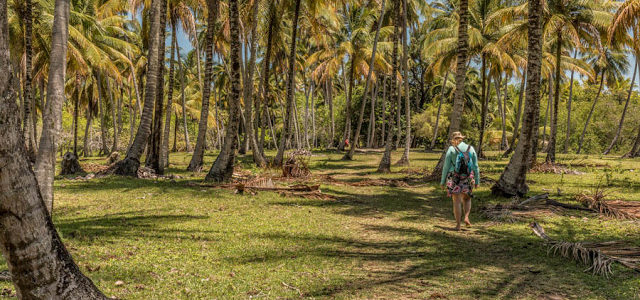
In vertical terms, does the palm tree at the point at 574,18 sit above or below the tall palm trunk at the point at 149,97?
above

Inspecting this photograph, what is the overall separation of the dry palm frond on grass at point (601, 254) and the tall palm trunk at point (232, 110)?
9.08 m

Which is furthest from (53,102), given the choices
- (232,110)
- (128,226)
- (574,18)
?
(574,18)

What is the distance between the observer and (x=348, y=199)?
1098 centimetres

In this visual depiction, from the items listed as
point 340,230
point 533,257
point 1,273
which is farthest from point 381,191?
point 1,273

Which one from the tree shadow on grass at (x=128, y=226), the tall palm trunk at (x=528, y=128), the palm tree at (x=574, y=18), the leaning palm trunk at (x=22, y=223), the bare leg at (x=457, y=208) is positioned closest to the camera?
the leaning palm trunk at (x=22, y=223)

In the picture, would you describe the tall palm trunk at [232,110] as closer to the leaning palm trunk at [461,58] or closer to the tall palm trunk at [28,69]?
the tall palm trunk at [28,69]

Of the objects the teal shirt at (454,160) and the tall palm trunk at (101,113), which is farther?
the tall palm trunk at (101,113)

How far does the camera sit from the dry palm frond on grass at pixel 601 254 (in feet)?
16.3

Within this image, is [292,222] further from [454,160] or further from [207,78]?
[207,78]

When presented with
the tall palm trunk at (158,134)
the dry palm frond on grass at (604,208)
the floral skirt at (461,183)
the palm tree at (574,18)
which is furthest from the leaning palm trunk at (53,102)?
the palm tree at (574,18)

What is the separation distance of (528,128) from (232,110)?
8.38 meters

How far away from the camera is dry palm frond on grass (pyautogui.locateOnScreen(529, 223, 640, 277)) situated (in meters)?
4.97

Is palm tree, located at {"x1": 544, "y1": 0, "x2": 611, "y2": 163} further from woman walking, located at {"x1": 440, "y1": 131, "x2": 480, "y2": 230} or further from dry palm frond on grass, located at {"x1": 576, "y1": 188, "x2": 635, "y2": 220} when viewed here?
woman walking, located at {"x1": 440, "y1": 131, "x2": 480, "y2": 230}

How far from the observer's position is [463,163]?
7.54 meters
